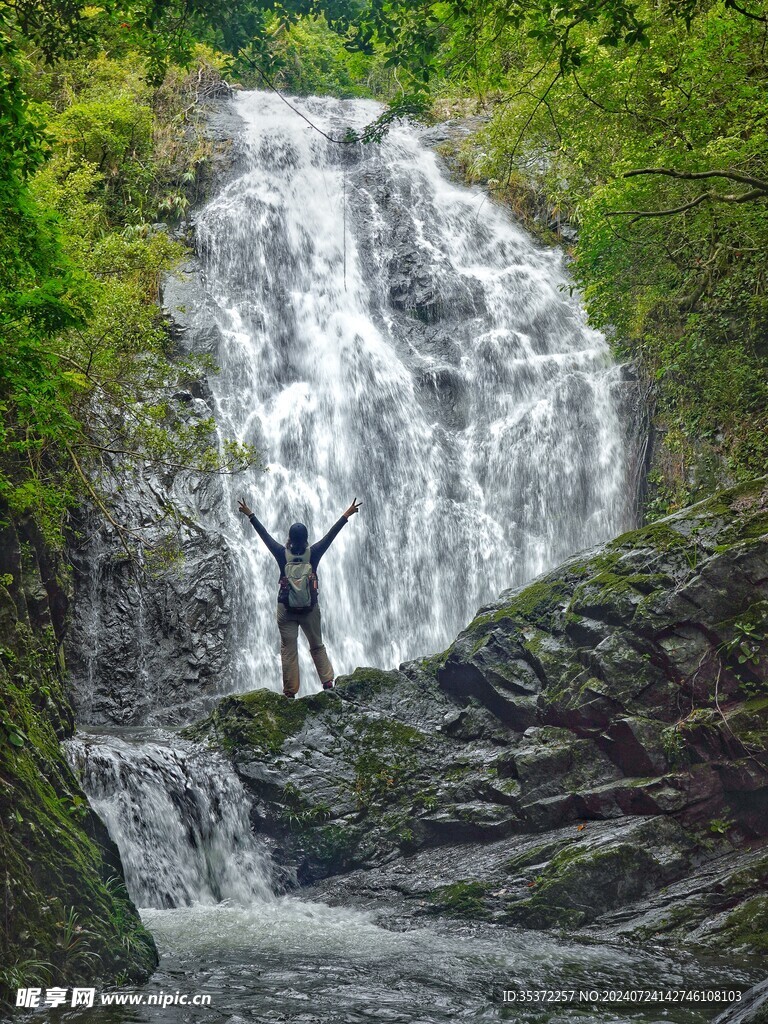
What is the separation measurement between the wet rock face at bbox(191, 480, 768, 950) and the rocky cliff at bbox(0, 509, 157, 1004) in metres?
2.74

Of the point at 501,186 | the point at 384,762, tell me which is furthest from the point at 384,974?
the point at 501,186

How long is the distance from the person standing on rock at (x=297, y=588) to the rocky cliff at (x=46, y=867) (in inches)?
112

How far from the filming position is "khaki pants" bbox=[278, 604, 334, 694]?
9.92 meters

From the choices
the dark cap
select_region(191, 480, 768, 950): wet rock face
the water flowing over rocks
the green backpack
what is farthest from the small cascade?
the water flowing over rocks

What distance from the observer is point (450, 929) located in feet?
23.5

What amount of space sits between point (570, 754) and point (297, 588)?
11.5 feet

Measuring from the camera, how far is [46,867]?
556 centimetres

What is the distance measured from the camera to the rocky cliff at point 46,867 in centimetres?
512

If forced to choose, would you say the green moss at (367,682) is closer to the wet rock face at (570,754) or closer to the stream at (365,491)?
the wet rock face at (570,754)

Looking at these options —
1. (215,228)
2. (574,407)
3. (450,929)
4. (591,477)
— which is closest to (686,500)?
(591,477)

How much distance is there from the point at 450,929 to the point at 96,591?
27.8ft

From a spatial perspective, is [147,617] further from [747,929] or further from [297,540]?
[747,929]

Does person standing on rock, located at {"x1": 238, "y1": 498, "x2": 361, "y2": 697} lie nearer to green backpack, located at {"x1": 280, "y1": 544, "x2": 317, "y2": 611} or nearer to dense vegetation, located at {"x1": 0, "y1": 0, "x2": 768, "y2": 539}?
green backpack, located at {"x1": 280, "y1": 544, "x2": 317, "y2": 611}

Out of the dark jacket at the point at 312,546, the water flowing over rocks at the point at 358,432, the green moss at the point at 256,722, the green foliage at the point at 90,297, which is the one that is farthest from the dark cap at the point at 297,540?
the water flowing over rocks at the point at 358,432
